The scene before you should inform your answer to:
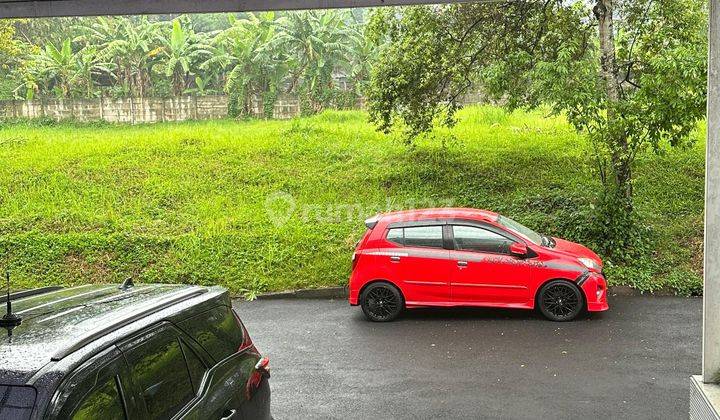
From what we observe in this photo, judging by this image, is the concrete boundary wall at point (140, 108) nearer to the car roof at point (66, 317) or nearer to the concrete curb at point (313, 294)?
the concrete curb at point (313, 294)

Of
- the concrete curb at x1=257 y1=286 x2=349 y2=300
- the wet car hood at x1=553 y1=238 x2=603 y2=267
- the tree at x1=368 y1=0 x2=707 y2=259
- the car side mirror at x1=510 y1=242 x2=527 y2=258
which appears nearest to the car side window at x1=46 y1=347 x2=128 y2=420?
the car side mirror at x1=510 y1=242 x2=527 y2=258

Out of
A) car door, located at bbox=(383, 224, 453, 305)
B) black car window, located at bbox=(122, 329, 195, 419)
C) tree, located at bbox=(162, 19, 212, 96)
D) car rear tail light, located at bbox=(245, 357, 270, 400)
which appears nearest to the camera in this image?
black car window, located at bbox=(122, 329, 195, 419)

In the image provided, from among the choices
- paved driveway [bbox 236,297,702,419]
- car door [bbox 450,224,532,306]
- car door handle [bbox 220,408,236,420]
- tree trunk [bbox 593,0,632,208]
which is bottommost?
paved driveway [bbox 236,297,702,419]

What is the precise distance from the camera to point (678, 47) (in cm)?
1050

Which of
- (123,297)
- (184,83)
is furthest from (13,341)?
(184,83)

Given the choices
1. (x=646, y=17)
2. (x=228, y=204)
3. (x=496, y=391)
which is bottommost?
(x=496, y=391)

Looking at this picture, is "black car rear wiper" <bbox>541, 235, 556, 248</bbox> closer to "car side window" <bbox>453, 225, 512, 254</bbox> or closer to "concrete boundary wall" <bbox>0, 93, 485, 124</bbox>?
"car side window" <bbox>453, 225, 512, 254</bbox>

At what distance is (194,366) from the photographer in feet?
12.8

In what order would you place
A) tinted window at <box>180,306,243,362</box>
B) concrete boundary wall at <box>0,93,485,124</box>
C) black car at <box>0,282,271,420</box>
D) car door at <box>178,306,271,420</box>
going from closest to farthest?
black car at <box>0,282,271,420</box> → car door at <box>178,306,271,420</box> → tinted window at <box>180,306,243,362</box> → concrete boundary wall at <box>0,93,485,124</box>

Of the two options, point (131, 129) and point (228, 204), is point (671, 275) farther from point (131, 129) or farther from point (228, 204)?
point (131, 129)

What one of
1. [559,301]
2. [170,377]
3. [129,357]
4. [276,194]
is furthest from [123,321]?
[276,194]

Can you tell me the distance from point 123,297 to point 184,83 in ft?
82.2

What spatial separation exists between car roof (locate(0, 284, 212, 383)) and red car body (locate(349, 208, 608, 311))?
17.1 feet

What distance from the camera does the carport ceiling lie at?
720cm
